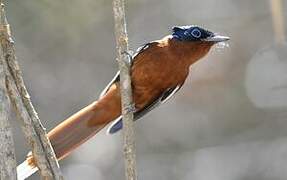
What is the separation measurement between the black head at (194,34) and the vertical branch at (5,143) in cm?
173

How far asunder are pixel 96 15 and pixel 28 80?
1.00m

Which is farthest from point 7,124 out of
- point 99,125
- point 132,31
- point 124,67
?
point 132,31

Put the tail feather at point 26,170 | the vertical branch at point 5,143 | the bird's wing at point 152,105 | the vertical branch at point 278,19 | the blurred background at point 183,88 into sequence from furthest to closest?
the blurred background at point 183,88, the vertical branch at point 278,19, the bird's wing at point 152,105, the tail feather at point 26,170, the vertical branch at point 5,143

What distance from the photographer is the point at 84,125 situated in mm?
4539

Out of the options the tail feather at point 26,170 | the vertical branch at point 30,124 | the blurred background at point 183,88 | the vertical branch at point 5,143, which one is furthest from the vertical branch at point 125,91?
the blurred background at point 183,88

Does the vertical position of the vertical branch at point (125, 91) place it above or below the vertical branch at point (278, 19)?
below

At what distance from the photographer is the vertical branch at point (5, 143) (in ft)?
9.91

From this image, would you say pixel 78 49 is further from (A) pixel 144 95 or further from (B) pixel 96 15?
(A) pixel 144 95

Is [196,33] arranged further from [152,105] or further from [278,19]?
[278,19]

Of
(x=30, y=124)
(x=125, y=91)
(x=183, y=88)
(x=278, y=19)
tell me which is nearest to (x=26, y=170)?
(x=125, y=91)

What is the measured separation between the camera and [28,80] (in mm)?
8234

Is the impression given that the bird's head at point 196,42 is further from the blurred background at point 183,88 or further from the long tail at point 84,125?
the blurred background at point 183,88

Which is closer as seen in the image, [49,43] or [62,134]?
[62,134]

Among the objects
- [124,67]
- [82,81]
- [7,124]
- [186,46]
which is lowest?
[7,124]
